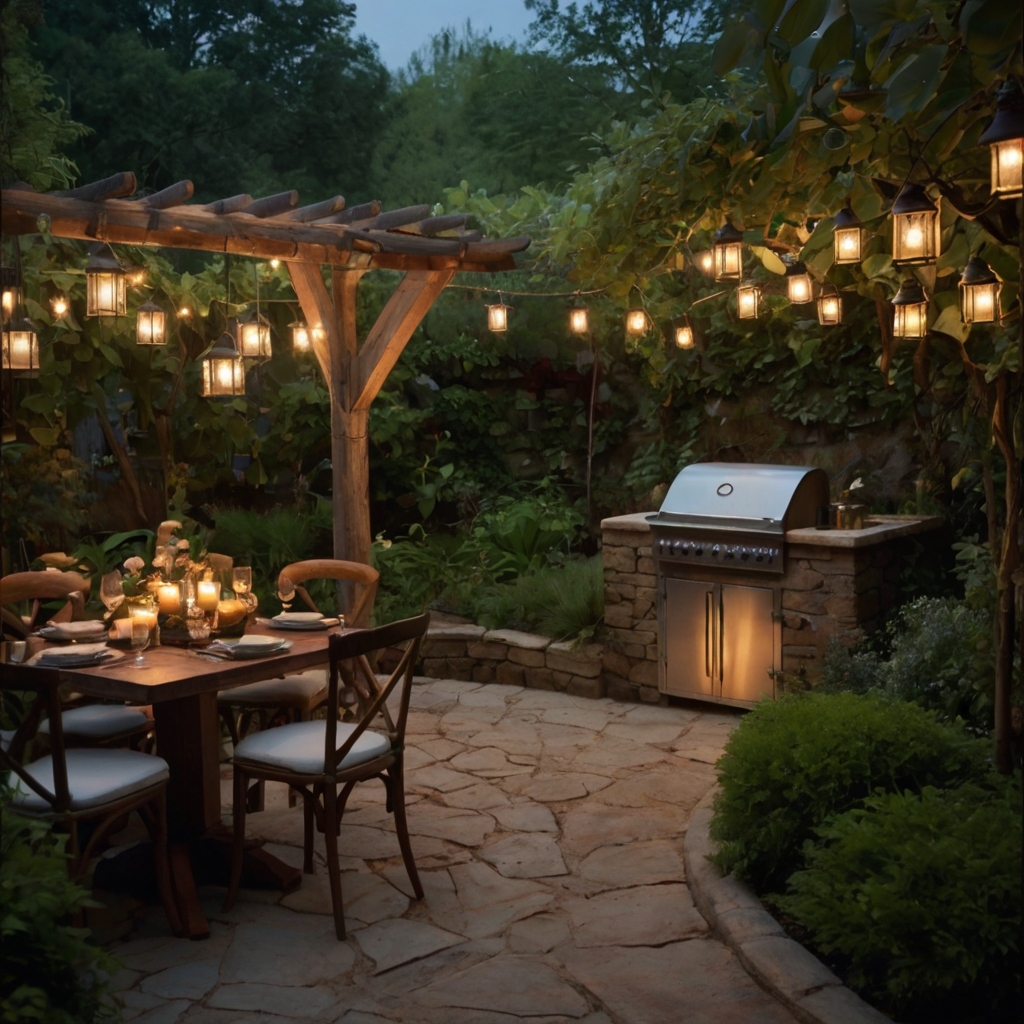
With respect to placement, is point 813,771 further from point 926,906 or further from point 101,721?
point 101,721

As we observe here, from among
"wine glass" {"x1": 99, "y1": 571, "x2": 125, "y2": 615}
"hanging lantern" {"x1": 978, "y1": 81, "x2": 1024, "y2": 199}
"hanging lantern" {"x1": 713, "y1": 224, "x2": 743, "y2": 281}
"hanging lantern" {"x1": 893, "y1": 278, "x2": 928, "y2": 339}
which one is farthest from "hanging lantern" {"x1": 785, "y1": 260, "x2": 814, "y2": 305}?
"wine glass" {"x1": 99, "y1": 571, "x2": 125, "y2": 615}

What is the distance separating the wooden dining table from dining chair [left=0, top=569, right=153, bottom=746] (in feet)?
1.14

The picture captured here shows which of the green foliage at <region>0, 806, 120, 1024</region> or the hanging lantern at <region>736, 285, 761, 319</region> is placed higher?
the hanging lantern at <region>736, 285, 761, 319</region>

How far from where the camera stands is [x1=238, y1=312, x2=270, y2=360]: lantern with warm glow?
5.78 metres

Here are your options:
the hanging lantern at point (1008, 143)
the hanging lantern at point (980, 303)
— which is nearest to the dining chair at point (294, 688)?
the hanging lantern at point (980, 303)

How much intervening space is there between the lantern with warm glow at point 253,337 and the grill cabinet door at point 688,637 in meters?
2.64

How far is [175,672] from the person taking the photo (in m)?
4.09

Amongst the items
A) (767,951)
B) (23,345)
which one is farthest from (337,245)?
(767,951)

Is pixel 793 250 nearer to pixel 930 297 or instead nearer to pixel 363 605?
pixel 930 297

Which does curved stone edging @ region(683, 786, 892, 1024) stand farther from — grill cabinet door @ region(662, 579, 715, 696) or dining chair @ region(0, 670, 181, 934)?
grill cabinet door @ region(662, 579, 715, 696)

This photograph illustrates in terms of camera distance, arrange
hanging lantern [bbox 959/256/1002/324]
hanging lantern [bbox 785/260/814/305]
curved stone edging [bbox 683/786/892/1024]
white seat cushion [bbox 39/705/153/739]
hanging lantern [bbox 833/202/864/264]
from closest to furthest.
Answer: curved stone edging [bbox 683/786/892/1024] → hanging lantern [bbox 959/256/1002/324] → hanging lantern [bbox 833/202/864/264] → white seat cushion [bbox 39/705/153/739] → hanging lantern [bbox 785/260/814/305]

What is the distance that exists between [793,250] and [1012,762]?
305 centimetres

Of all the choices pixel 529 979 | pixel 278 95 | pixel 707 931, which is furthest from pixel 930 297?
pixel 278 95

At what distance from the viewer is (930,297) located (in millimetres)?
4730
